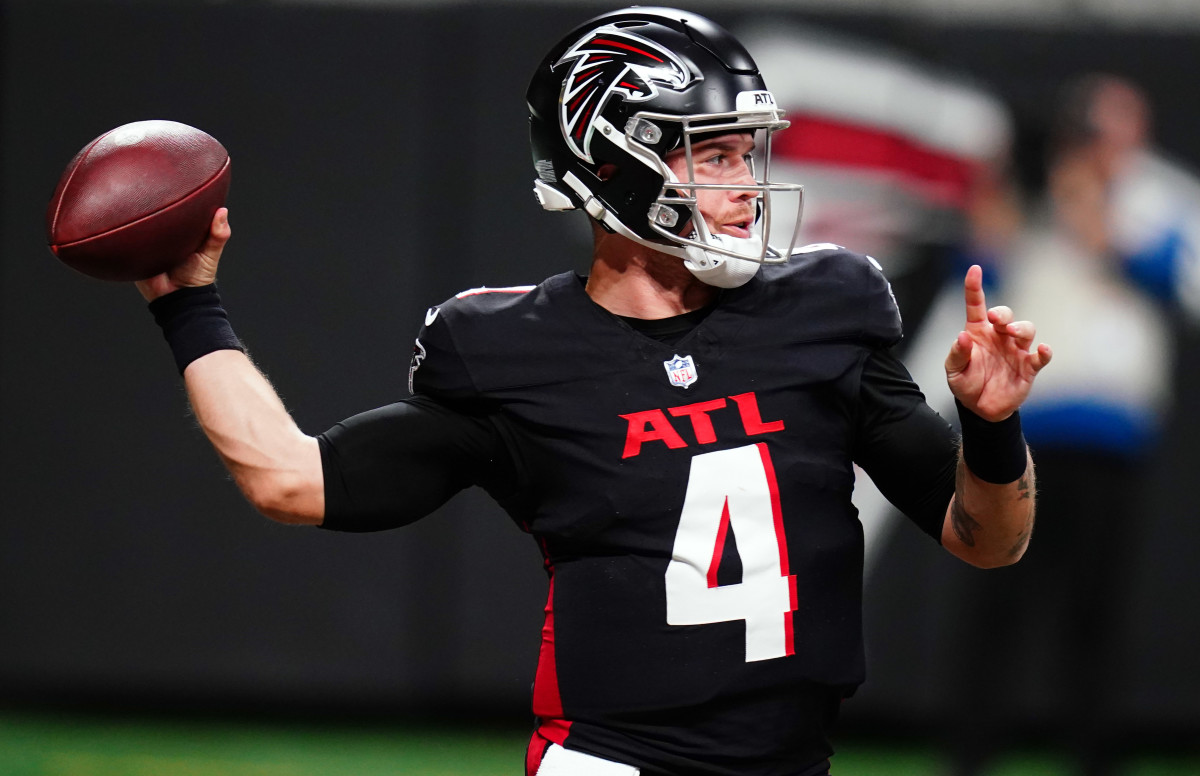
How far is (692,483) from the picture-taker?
78.2 inches

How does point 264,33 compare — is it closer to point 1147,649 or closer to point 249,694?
point 249,694

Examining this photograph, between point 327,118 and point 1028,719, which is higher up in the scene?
point 327,118

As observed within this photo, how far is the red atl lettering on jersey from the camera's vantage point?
2004mm

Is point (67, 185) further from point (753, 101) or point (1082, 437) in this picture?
point (1082, 437)

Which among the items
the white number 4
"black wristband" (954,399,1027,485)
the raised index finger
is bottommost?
the white number 4

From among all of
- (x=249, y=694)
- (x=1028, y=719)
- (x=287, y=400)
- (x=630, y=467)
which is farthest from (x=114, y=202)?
(x=1028, y=719)

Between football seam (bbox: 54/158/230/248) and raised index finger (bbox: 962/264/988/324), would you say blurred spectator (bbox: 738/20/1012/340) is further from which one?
football seam (bbox: 54/158/230/248)

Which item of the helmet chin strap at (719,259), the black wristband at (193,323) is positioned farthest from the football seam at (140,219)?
the helmet chin strap at (719,259)

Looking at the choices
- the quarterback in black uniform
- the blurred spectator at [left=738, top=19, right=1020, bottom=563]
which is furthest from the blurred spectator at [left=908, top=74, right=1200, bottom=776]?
the quarterback in black uniform

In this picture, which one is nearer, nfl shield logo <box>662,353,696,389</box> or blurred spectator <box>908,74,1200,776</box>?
nfl shield logo <box>662,353,696,389</box>

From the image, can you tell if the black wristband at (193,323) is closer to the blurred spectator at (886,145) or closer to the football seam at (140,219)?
the football seam at (140,219)

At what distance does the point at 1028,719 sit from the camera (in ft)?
14.9

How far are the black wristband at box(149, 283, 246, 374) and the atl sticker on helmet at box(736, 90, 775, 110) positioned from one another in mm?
805

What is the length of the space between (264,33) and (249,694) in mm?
2158
